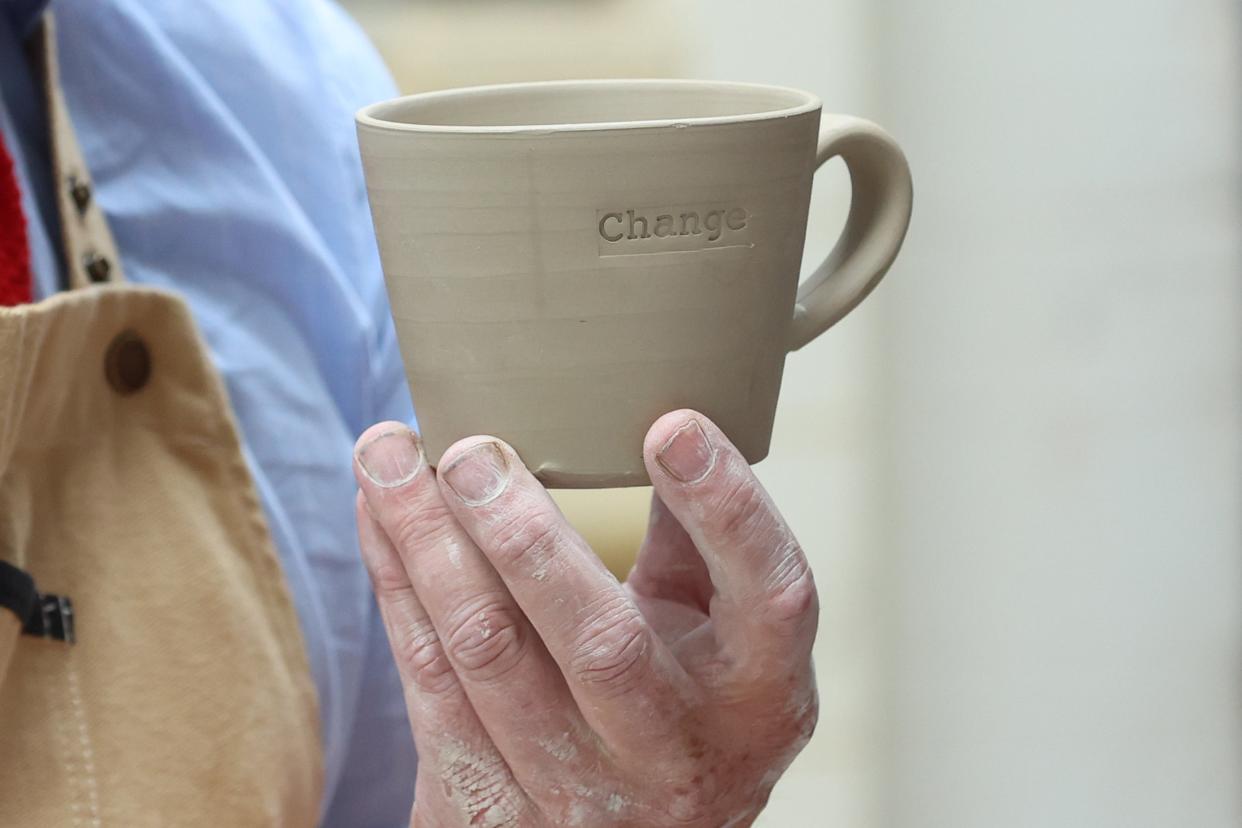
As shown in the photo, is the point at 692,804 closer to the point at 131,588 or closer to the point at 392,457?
the point at 392,457

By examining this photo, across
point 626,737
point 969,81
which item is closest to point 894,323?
point 969,81

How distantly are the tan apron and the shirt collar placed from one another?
0.01 metres

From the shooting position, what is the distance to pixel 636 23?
1.45 metres

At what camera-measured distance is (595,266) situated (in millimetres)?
415

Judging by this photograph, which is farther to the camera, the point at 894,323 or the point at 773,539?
the point at 894,323

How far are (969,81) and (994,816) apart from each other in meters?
0.66

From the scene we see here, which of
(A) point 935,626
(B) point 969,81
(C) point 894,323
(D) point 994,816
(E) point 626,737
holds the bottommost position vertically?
(D) point 994,816

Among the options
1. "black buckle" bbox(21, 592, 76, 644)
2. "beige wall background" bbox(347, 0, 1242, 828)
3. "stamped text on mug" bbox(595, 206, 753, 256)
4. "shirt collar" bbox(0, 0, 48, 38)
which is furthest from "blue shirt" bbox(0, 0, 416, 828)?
"beige wall background" bbox(347, 0, 1242, 828)

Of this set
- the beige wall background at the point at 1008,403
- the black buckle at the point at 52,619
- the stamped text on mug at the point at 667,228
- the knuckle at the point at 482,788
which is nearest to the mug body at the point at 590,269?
the stamped text on mug at the point at 667,228

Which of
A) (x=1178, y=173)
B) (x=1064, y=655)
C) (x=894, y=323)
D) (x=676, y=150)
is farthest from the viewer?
(x=894, y=323)

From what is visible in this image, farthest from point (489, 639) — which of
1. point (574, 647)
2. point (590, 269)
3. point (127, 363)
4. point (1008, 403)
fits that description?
point (1008, 403)

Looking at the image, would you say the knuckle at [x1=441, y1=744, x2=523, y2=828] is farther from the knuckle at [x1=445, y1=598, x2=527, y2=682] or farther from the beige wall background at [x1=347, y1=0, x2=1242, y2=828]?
the beige wall background at [x1=347, y1=0, x2=1242, y2=828]

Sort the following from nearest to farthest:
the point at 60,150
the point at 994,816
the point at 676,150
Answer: the point at 676,150, the point at 60,150, the point at 994,816

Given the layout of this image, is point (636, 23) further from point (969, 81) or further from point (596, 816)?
point (596, 816)
